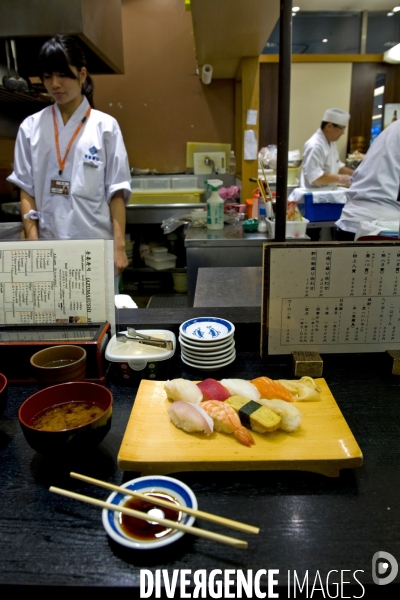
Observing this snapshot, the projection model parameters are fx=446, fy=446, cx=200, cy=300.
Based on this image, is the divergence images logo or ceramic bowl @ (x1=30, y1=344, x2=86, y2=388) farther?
ceramic bowl @ (x1=30, y1=344, x2=86, y2=388)

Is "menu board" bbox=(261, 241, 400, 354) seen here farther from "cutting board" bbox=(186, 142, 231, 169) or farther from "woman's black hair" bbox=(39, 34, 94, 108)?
"cutting board" bbox=(186, 142, 231, 169)

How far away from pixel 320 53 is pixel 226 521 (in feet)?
20.5

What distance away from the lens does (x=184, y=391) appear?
1.00 m

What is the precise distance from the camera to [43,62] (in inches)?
89.7

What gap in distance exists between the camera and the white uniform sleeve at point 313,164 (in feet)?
15.4

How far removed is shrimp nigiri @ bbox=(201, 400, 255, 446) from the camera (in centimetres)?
89

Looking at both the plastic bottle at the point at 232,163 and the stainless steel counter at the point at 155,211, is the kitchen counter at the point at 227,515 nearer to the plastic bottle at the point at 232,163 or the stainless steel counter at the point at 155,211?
the stainless steel counter at the point at 155,211

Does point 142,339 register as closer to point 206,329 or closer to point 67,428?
point 206,329

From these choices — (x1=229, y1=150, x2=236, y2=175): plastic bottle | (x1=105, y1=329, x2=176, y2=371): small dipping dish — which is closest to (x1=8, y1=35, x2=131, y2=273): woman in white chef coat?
(x1=105, y1=329, x2=176, y2=371): small dipping dish

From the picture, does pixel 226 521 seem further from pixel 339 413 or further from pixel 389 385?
pixel 389 385

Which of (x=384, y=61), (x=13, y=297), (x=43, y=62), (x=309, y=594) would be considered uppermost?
(x=384, y=61)

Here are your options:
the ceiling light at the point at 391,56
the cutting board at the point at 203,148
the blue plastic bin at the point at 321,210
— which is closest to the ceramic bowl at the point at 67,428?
the blue plastic bin at the point at 321,210

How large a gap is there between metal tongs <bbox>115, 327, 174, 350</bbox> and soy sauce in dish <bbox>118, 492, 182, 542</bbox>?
1.62 ft

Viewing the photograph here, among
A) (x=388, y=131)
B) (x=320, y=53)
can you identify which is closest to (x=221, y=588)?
(x=388, y=131)
